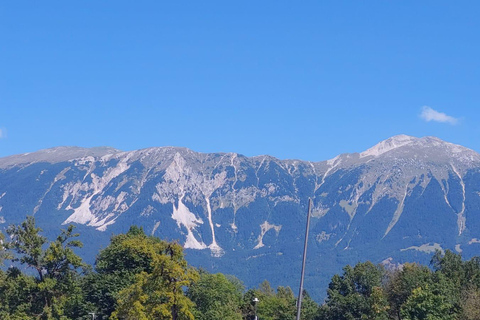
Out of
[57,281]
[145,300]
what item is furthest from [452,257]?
[145,300]

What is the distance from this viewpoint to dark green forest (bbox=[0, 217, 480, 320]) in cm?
6406

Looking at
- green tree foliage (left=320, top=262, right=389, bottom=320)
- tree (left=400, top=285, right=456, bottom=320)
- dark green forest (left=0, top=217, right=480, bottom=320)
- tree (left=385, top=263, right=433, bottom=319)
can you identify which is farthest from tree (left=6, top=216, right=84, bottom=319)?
tree (left=385, top=263, right=433, bottom=319)

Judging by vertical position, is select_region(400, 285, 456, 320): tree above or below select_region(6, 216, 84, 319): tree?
above

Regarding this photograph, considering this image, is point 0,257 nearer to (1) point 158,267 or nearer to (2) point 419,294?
(1) point 158,267

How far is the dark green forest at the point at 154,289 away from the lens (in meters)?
64.1

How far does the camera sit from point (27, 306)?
277 feet

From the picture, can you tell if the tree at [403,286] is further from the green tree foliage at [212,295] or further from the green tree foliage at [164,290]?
the green tree foliage at [164,290]

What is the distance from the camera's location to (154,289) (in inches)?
→ 2532

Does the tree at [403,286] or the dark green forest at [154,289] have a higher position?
the tree at [403,286]

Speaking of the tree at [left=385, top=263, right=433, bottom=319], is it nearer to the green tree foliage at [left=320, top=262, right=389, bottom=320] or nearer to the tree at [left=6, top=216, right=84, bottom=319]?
the green tree foliage at [left=320, top=262, right=389, bottom=320]

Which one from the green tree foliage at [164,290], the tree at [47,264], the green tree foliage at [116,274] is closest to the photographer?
the green tree foliage at [164,290]

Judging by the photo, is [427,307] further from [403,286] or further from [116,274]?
→ [116,274]

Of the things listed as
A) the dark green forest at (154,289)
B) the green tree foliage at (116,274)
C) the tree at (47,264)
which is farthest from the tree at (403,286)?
the tree at (47,264)

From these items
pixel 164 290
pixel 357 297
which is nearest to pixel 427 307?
pixel 357 297
